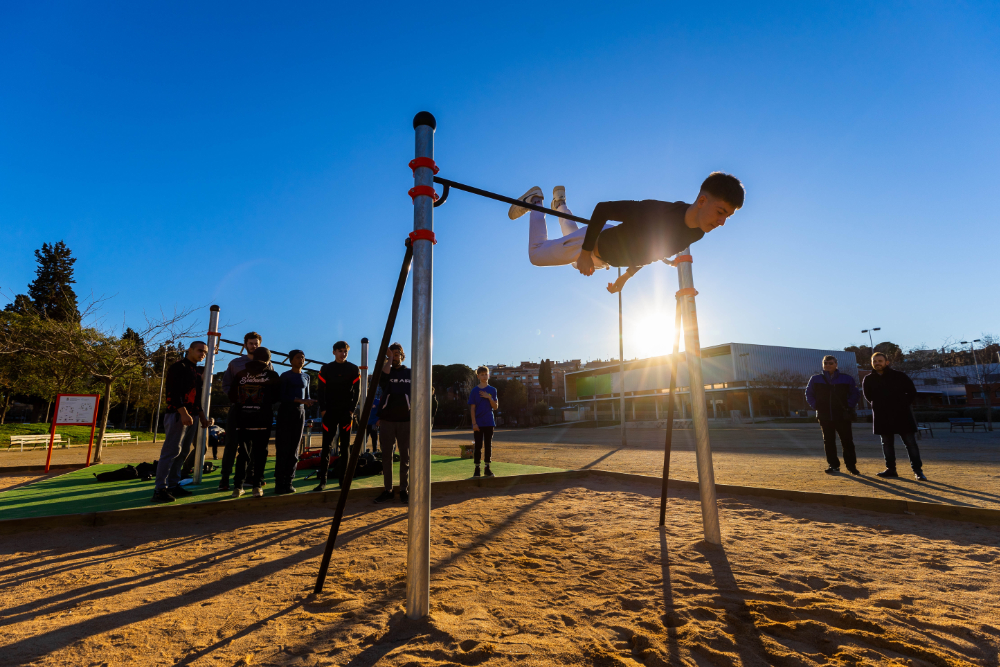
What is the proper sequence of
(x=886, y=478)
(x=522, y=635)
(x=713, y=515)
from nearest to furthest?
(x=522, y=635) → (x=713, y=515) → (x=886, y=478)

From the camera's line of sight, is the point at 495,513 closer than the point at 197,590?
No

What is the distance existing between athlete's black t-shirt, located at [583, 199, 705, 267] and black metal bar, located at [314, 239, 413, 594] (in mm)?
1371

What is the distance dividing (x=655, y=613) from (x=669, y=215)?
2.58 metres

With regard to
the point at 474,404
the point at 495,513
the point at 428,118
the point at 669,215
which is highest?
the point at 428,118

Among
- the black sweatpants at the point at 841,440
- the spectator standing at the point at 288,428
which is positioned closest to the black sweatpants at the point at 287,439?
the spectator standing at the point at 288,428

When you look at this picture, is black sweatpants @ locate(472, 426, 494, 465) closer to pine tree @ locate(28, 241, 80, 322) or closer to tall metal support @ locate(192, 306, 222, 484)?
tall metal support @ locate(192, 306, 222, 484)

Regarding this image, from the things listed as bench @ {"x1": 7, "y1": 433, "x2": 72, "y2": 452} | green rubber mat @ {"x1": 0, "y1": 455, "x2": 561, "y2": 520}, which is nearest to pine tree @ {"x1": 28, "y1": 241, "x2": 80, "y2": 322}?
bench @ {"x1": 7, "y1": 433, "x2": 72, "y2": 452}

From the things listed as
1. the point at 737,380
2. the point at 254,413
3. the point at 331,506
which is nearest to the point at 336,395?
the point at 254,413

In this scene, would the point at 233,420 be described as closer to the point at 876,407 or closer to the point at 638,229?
the point at 638,229

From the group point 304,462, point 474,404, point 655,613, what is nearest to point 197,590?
point 655,613

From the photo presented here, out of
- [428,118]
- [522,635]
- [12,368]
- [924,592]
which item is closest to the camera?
[522,635]

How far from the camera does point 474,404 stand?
299 inches

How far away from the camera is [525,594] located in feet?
9.09

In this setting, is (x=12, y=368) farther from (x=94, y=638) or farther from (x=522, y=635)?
(x=522, y=635)
